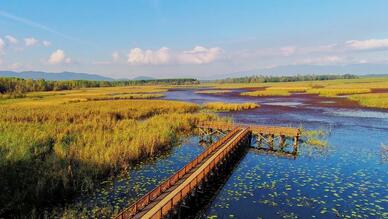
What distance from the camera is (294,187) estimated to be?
21.6 meters

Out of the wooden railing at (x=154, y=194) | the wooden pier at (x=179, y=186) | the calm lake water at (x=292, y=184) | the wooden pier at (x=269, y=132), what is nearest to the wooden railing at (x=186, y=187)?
the wooden pier at (x=179, y=186)

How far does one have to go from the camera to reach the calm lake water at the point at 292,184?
17.9 metres

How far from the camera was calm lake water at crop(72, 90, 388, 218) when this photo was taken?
17906 mm

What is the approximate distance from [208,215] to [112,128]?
22.6 metres

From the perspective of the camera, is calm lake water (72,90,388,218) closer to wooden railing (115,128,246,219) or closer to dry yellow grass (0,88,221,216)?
dry yellow grass (0,88,221,216)

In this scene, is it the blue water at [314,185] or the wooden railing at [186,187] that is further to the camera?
the blue water at [314,185]

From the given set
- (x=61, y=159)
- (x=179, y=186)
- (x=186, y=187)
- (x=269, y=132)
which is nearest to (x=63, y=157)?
(x=61, y=159)

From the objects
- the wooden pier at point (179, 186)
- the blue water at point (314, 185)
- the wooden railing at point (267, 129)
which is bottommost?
the blue water at point (314, 185)

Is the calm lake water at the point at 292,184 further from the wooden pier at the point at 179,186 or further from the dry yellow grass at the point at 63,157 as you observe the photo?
the wooden pier at the point at 179,186

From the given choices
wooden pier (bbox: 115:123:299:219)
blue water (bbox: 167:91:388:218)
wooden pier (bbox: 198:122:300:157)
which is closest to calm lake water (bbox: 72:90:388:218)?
blue water (bbox: 167:91:388:218)

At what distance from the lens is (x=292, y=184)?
2216 centimetres

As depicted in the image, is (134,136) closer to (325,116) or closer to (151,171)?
(151,171)

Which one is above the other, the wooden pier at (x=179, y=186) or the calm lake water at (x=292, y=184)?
the wooden pier at (x=179, y=186)

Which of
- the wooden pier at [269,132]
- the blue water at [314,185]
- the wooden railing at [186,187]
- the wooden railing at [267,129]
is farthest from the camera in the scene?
the wooden railing at [267,129]
